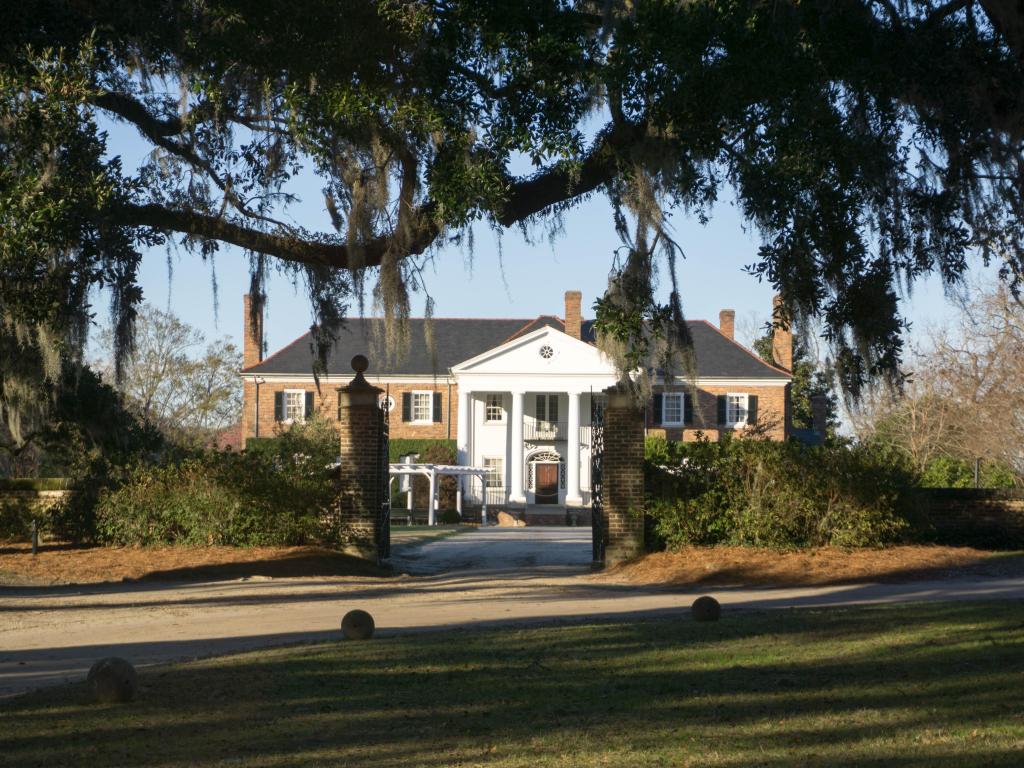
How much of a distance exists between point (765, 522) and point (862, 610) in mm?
5816

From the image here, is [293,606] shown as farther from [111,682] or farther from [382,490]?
[111,682]

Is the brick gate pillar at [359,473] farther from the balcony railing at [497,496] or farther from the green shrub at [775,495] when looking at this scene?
the balcony railing at [497,496]

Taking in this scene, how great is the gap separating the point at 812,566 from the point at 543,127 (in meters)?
6.99

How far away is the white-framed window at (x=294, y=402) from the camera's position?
50281mm

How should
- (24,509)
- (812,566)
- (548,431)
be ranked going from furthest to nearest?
(548,431)
(24,509)
(812,566)

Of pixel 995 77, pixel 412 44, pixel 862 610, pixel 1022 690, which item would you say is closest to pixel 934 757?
pixel 1022 690

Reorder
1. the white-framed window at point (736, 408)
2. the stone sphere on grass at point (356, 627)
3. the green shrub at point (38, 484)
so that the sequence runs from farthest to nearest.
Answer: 1. the white-framed window at point (736, 408)
2. the green shrub at point (38, 484)
3. the stone sphere on grass at point (356, 627)

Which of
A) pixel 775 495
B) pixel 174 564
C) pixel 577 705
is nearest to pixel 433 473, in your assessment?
pixel 174 564

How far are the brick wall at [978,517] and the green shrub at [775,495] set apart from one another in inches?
41.2

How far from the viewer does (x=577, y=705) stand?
6.89 meters

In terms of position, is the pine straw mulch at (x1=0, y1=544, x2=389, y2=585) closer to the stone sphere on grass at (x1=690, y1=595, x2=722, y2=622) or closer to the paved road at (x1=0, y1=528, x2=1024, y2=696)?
the paved road at (x1=0, y1=528, x2=1024, y2=696)

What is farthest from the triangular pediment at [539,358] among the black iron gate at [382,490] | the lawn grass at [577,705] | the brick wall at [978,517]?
the lawn grass at [577,705]

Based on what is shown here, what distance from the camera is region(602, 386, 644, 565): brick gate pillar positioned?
57.3 ft

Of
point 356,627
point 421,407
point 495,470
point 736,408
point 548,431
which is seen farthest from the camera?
point 736,408
